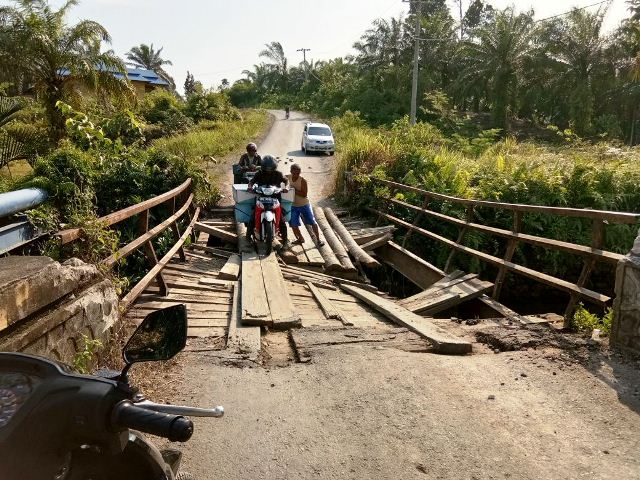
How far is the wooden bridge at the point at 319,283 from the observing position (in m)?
5.40

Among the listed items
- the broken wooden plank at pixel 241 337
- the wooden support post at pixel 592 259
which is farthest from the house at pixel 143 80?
the wooden support post at pixel 592 259

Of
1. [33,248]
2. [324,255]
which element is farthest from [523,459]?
[324,255]

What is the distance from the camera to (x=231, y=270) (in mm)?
7848

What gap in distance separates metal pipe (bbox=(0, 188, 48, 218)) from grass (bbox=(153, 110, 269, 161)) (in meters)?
13.9

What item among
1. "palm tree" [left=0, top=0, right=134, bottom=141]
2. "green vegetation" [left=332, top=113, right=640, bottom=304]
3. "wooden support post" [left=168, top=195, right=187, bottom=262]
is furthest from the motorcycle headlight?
"palm tree" [left=0, top=0, right=134, bottom=141]

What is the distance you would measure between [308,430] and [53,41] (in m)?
16.5

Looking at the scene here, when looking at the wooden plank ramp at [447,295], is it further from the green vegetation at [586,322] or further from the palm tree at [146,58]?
the palm tree at [146,58]

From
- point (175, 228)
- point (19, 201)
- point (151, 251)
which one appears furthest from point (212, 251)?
point (19, 201)

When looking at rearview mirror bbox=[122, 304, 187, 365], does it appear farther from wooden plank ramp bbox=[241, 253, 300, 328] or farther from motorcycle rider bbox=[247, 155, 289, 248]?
motorcycle rider bbox=[247, 155, 289, 248]

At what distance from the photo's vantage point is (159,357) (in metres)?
1.59

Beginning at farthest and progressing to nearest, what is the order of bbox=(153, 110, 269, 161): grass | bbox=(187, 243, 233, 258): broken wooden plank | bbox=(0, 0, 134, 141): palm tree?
bbox=(153, 110, 269, 161): grass
bbox=(0, 0, 134, 141): palm tree
bbox=(187, 243, 233, 258): broken wooden plank

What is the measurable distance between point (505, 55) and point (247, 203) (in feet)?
116

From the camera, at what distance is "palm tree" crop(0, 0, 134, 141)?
1574 cm

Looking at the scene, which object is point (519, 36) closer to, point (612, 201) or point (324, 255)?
point (612, 201)
